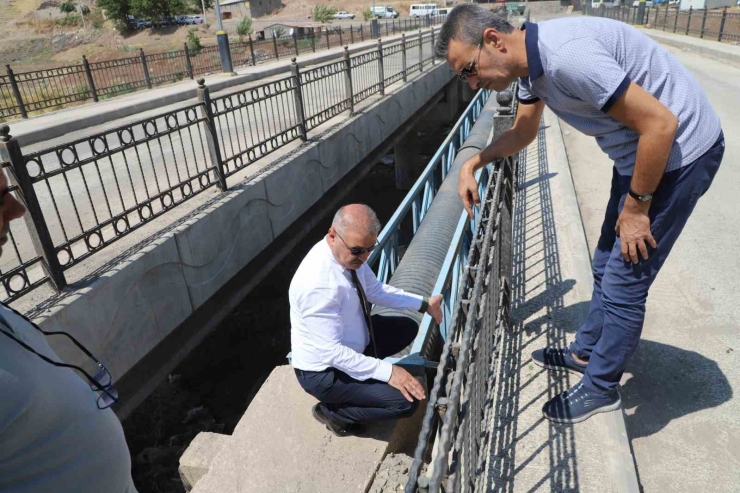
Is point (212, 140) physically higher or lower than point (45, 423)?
lower

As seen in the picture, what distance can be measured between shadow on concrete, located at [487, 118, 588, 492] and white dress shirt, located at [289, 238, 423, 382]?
0.64 metres

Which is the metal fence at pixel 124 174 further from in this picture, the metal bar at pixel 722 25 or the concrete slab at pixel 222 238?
the metal bar at pixel 722 25

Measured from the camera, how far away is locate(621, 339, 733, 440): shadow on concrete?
2596 mm

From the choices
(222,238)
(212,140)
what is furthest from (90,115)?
(222,238)

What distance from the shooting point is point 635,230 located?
2031mm

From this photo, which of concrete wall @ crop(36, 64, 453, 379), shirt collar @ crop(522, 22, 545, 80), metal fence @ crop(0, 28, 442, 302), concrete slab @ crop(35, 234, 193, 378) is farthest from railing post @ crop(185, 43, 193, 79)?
shirt collar @ crop(522, 22, 545, 80)

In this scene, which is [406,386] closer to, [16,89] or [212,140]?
[212,140]

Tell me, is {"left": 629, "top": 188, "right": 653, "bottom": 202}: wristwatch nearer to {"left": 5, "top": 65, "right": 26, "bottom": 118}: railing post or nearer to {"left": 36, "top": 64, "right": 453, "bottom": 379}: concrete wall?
{"left": 36, "top": 64, "right": 453, "bottom": 379}: concrete wall

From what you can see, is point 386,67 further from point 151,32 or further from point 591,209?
point 151,32

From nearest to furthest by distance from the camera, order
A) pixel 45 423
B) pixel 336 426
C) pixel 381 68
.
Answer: pixel 45 423 → pixel 336 426 → pixel 381 68

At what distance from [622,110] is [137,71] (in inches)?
834

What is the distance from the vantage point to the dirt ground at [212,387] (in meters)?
6.09

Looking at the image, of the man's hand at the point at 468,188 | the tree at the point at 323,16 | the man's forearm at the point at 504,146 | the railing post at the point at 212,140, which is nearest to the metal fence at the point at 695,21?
the railing post at the point at 212,140

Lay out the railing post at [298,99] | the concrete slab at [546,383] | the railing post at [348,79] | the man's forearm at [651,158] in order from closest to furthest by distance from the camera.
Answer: the man's forearm at [651,158], the concrete slab at [546,383], the railing post at [298,99], the railing post at [348,79]
